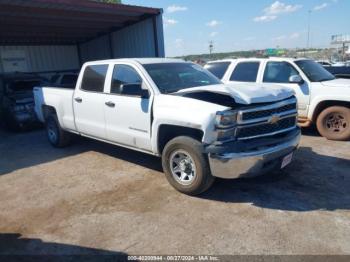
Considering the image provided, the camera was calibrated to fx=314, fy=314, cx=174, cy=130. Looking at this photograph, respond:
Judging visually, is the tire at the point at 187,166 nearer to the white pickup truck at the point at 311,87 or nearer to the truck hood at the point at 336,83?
the white pickup truck at the point at 311,87

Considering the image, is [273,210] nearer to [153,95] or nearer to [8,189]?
[153,95]

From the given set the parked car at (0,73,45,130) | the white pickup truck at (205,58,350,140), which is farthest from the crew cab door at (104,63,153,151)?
the parked car at (0,73,45,130)

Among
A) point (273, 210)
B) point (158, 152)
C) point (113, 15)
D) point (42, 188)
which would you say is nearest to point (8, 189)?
point (42, 188)

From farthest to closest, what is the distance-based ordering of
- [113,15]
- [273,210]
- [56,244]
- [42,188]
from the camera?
[113,15] < [42,188] < [273,210] < [56,244]

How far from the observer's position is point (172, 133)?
4.68m

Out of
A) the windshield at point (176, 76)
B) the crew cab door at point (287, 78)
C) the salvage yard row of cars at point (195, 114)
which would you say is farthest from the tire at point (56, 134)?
the crew cab door at point (287, 78)

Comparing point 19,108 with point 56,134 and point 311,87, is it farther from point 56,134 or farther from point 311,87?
point 311,87

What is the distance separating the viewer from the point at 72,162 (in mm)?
6406

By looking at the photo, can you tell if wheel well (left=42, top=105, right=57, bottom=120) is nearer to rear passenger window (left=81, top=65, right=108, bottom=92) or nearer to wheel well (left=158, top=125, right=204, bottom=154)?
rear passenger window (left=81, top=65, right=108, bottom=92)

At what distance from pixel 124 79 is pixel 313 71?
15.2 ft

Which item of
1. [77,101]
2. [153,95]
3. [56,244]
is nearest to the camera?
[56,244]

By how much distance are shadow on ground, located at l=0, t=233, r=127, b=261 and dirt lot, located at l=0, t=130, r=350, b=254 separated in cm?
2

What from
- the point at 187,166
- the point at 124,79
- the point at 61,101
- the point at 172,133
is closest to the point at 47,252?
the point at 187,166

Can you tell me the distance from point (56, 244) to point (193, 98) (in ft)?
7.98
